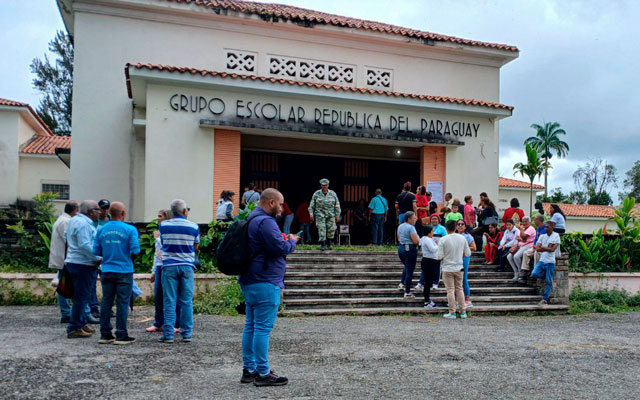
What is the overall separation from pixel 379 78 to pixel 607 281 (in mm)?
8817

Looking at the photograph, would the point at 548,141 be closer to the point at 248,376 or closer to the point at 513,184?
the point at 513,184

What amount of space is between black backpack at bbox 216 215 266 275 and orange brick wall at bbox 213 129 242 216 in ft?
28.5

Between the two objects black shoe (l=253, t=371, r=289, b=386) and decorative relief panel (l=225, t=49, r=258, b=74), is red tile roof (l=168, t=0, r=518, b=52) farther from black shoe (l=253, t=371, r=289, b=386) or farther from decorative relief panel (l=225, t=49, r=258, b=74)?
black shoe (l=253, t=371, r=289, b=386)

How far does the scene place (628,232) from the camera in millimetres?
14344

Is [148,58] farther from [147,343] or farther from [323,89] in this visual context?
[147,343]

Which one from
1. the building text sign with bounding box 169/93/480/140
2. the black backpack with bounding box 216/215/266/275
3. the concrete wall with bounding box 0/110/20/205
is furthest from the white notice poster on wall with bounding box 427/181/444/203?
the concrete wall with bounding box 0/110/20/205

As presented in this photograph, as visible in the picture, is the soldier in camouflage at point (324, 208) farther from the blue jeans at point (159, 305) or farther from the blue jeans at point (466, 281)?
the blue jeans at point (159, 305)

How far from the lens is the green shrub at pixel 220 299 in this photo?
32.1ft

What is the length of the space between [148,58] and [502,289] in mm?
11186

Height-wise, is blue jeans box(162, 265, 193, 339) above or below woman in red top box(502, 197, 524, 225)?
below

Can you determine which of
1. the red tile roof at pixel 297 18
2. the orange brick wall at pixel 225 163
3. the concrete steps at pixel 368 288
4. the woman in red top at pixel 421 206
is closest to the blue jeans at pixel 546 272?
the concrete steps at pixel 368 288

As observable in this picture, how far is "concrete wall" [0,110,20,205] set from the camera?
75.9 feet

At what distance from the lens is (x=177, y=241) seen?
6.92 m

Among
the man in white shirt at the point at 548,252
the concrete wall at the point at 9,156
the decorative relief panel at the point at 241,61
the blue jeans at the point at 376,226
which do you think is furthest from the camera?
the concrete wall at the point at 9,156
